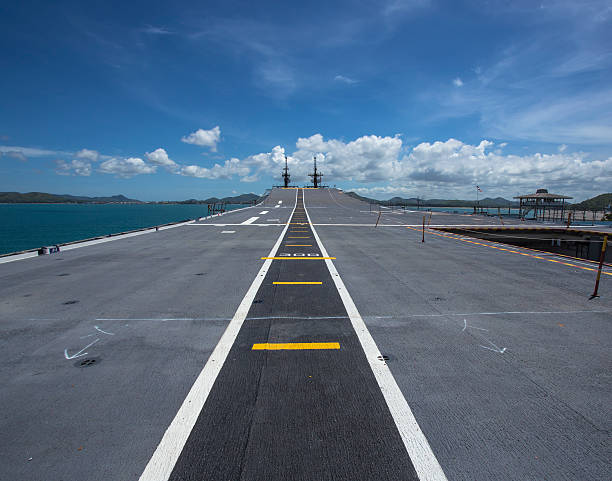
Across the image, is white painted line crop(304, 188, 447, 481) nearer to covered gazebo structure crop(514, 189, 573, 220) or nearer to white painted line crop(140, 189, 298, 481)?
white painted line crop(140, 189, 298, 481)

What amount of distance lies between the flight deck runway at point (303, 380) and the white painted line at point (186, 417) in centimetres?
2

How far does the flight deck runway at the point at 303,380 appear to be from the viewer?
2754mm

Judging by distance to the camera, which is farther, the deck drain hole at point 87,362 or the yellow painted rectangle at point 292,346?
the yellow painted rectangle at point 292,346

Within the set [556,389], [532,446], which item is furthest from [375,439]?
[556,389]

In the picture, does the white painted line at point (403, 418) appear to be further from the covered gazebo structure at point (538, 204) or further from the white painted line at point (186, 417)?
the covered gazebo structure at point (538, 204)

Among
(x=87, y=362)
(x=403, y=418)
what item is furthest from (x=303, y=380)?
(x=87, y=362)

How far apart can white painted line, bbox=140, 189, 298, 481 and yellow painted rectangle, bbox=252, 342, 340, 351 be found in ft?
1.69

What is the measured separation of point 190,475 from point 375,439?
5.59 ft

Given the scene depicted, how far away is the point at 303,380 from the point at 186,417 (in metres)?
1.42

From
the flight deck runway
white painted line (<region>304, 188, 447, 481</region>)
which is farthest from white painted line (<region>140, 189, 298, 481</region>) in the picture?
white painted line (<region>304, 188, 447, 481</region>)

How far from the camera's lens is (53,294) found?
734cm

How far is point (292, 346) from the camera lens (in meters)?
4.86

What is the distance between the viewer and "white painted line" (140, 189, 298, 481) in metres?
2.64

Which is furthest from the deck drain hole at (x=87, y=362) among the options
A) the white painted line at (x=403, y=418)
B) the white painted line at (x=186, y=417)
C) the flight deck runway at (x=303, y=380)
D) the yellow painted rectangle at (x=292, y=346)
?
the white painted line at (x=403, y=418)
